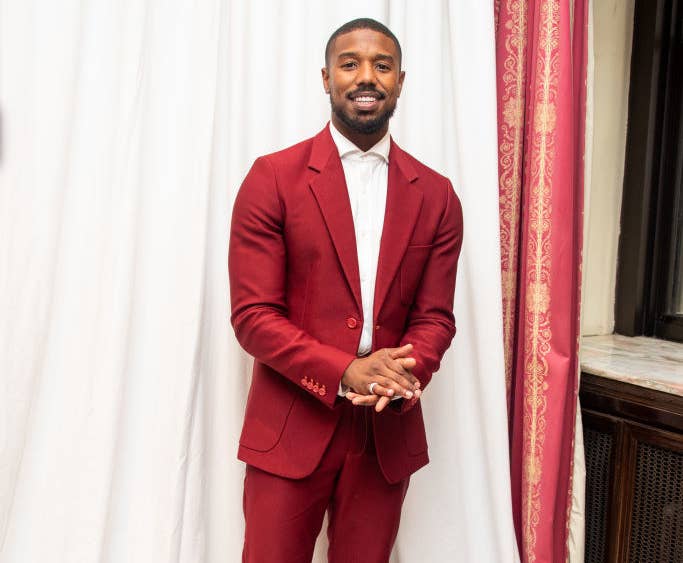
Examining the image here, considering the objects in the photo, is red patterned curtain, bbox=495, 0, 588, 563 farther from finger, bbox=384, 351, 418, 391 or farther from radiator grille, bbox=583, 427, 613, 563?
finger, bbox=384, 351, 418, 391

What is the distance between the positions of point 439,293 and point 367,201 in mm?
242

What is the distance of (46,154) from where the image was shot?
1584mm

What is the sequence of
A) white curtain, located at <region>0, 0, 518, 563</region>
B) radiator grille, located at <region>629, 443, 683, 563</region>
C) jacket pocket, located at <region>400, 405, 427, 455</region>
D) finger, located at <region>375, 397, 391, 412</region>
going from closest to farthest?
finger, located at <region>375, 397, 391, 412</region>
jacket pocket, located at <region>400, 405, 427, 455</region>
white curtain, located at <region>0, 0, 518, 563</region>
radiator grille, located at <region>629, 443, 683, 563</region>

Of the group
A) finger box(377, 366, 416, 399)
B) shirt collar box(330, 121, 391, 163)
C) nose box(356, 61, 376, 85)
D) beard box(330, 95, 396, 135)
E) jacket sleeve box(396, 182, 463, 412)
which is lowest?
finger box(377, 366, 416, 399)

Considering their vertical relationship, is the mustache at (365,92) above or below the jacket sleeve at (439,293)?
above

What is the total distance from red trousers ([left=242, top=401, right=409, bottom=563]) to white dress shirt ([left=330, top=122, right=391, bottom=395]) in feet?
0.61

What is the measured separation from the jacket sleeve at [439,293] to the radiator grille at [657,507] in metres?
0.83

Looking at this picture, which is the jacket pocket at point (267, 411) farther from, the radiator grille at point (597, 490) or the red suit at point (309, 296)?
the radiator grille at point (597, 490)

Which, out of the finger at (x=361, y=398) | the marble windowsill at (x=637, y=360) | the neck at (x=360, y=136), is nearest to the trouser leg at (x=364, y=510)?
the finger at (x=361, y=398)

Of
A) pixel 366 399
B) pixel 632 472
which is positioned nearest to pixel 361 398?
pixel 366 399

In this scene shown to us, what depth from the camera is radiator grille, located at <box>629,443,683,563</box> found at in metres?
1.85

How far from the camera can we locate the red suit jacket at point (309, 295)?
131cm

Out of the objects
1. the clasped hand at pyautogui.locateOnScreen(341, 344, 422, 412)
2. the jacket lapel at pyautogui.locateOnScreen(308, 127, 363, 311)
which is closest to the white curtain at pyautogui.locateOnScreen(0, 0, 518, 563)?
the jacket lapel at pyautogui.locateOnScreen(308, 127, 363, 311)

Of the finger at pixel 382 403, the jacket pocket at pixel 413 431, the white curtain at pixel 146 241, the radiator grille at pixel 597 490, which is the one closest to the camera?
the finger at pixel 382 403
